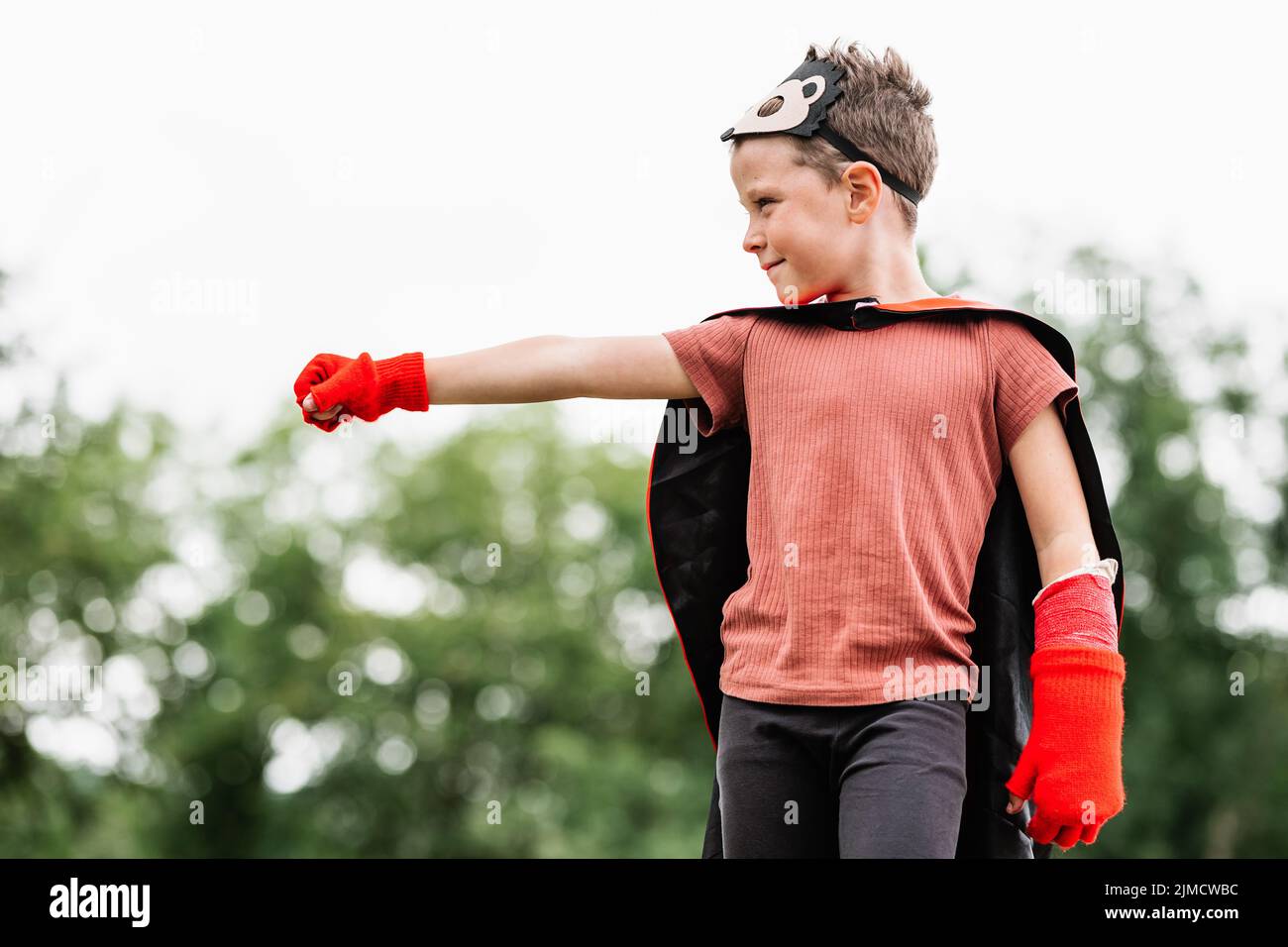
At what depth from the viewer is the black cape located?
8.89 ft

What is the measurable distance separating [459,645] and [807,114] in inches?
965

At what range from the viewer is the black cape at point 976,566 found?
8.89 feet

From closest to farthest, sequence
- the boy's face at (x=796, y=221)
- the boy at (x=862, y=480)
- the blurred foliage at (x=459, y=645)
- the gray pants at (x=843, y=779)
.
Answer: the gray pants at (x=843, y=779) → the boy at (x=862, y=480) → the boy's face at (x=796, y=221) → the blurred foliage at (x=459, y=645)

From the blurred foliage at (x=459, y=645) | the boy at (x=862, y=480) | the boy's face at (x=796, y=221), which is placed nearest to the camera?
the boy at (x=862, y=480)

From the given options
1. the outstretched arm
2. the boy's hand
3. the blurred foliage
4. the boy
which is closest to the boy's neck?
the boy

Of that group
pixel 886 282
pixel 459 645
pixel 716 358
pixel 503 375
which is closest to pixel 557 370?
pixel 503 375

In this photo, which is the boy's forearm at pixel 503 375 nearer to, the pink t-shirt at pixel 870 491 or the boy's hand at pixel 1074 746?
the pink t-shirt at pixel 870 491

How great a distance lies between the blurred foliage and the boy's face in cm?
1660

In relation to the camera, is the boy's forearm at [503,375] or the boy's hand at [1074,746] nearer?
the boy's hand at [1074,746]

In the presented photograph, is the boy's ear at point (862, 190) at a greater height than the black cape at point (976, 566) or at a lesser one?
greater

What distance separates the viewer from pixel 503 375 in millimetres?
2715

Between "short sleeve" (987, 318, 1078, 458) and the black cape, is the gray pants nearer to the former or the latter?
the black cape

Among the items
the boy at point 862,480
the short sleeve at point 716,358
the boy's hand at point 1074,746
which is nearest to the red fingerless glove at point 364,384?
the boy at point 862,480
